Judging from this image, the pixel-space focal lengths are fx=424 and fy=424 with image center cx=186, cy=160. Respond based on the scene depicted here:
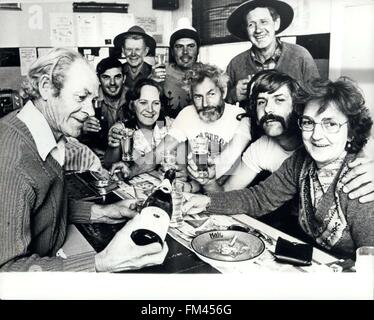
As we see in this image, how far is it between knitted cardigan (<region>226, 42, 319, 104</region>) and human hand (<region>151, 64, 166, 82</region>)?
21 cm

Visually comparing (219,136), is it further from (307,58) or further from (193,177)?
(307,58)

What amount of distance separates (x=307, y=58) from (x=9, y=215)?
3.26 feet

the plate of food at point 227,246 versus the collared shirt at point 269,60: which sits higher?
the collared shirt at point 269,60

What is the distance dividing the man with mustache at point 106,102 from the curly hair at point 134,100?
2cm

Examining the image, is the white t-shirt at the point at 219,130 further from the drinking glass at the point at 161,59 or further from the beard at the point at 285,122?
the drinking glass at the point at 161,59

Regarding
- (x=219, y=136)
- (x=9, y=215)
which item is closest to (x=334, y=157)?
(x=219, y=136)

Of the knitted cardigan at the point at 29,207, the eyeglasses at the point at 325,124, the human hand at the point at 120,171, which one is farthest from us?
the human hand at the point at 120,171

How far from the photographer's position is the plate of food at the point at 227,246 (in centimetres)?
120

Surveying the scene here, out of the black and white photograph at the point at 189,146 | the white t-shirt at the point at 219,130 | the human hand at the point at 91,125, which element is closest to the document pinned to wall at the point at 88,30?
the black and white photograph at the point at 189,146

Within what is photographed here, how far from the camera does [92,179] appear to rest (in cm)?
148

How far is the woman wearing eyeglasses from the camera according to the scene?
4.13 feet

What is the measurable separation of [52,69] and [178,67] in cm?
40

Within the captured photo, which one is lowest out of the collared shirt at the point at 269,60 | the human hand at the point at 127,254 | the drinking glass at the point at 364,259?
the drinking glass at the point at 364,259

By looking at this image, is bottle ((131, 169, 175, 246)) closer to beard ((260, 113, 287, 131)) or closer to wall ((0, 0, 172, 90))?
beard ((260, 113, 287, 131))
